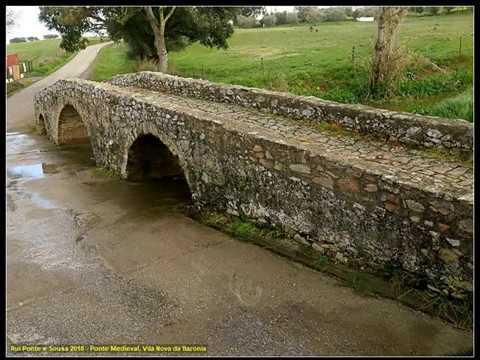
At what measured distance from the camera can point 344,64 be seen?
20766mm

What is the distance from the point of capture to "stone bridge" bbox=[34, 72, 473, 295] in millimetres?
6293

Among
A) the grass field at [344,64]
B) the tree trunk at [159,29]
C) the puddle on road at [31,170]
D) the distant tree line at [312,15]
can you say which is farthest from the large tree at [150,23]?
the puddle on road at [31,170]

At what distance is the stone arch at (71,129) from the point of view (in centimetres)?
1873

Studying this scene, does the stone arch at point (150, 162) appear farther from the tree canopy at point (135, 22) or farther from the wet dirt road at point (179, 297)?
the tree canopy at point (135, 22)

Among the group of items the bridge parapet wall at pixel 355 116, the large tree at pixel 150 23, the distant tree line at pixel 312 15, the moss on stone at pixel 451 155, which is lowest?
the moss on stone at pixel 451 155

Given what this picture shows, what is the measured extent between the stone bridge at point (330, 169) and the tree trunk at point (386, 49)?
6.14 m

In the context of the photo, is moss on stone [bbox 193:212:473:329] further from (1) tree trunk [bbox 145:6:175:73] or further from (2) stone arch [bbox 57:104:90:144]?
(1) tree trunk [bbox 145:6:175:73]

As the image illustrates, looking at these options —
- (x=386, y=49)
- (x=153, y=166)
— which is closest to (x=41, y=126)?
(x=153, y=166)

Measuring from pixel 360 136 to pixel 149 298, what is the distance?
4818mm

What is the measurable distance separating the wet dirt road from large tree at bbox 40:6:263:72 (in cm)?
1530

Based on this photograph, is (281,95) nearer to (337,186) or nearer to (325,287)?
(337,186)

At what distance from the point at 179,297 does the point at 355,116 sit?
15.9 ft

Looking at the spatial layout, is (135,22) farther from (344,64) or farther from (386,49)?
(386,49)

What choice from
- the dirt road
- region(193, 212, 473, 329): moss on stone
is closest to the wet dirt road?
region(193, 212, 473, 329): moss on stone
